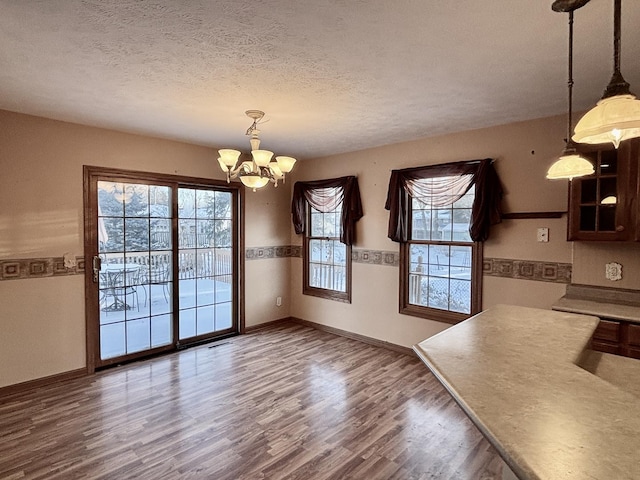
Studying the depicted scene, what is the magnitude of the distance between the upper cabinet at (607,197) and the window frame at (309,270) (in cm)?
270

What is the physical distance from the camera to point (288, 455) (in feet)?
8.11

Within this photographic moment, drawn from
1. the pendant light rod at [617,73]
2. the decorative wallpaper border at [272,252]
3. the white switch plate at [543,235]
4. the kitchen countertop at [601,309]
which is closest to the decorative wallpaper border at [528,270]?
the white switch plate at [543,235]

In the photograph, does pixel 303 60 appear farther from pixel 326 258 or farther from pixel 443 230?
pixel 326 258

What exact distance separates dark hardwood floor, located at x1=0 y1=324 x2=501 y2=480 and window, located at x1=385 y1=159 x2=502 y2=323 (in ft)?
2.64

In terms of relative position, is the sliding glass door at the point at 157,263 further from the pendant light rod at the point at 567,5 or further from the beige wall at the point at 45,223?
the pendant light rod at the point at 567,5

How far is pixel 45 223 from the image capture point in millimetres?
3539

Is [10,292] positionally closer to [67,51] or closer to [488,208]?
[67,51]

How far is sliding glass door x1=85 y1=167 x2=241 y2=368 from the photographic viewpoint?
3934mm

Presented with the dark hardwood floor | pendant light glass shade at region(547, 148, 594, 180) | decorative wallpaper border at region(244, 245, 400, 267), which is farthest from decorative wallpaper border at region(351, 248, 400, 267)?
pendant light glass shade at region(547, 148, 594, 180)

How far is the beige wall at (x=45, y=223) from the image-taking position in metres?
3.34

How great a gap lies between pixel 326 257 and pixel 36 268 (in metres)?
3.44

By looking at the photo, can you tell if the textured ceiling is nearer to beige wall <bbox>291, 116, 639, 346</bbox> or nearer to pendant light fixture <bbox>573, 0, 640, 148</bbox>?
beige wall <bbox>291, 116, 639, 346</bbox>

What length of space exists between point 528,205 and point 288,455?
307 centimetres

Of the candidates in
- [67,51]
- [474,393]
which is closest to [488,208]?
[474,393]
